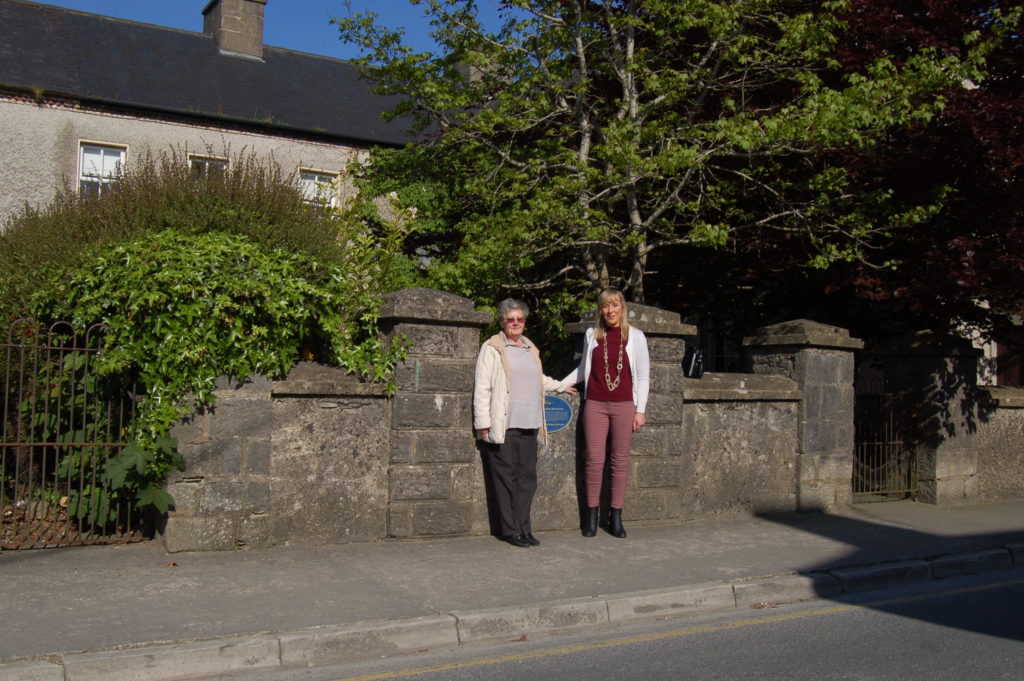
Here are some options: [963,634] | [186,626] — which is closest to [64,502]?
[186,626]

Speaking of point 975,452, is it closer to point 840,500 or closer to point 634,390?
point 840,500

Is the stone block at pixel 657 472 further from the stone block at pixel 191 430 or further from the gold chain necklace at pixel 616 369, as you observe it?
the stone block at pixel 191 430

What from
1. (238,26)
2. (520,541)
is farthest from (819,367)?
(238,26)

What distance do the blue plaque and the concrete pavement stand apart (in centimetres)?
93

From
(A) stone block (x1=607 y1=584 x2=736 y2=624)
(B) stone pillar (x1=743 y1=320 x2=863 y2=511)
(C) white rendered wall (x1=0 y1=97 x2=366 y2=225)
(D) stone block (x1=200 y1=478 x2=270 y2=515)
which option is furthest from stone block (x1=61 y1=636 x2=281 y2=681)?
(C) white rendered wall (x1=0 y1=97 x2=366 y2=225)

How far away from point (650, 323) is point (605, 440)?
1220mm

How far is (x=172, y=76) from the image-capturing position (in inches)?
747

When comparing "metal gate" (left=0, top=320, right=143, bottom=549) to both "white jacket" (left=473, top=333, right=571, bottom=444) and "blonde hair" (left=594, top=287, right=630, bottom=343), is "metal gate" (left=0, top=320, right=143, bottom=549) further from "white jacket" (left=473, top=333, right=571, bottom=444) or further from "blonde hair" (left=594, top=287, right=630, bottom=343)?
"blonde hair" (left=594, top=287, right=630, bottom=343)

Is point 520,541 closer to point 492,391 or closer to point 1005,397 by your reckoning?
point 492,391

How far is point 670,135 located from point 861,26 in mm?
2526

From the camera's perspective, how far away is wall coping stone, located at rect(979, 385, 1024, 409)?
11109 millimetres

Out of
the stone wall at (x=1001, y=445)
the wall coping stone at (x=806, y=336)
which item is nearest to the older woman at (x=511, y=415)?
the wall coping stone at (x=806, y=336)

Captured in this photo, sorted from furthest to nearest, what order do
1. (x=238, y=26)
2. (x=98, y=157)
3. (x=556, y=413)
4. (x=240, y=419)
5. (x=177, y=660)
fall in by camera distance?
(x=238, y=26)
(x=98, y=157)
(x=556, y=413)
(x=240, y=419)
(x=177, y=660)

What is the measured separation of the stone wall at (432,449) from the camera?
22.6ft
